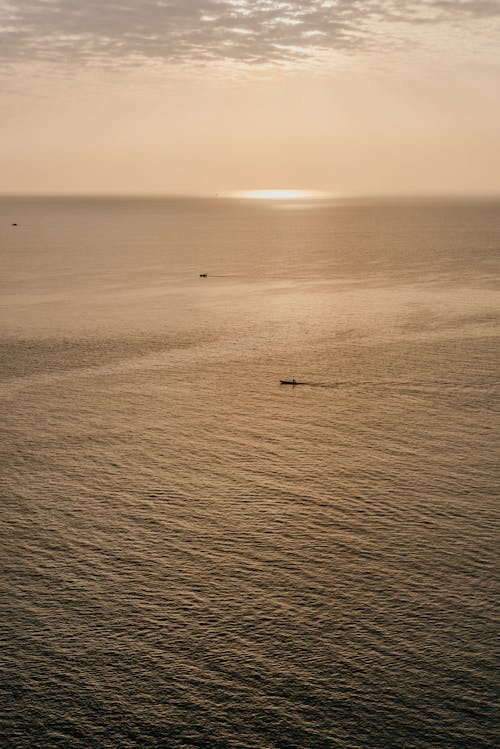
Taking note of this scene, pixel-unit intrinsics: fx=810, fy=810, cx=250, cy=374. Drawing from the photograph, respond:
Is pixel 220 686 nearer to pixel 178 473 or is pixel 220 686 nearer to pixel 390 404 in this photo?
pixel 178 473

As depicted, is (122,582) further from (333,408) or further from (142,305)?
(142,305)

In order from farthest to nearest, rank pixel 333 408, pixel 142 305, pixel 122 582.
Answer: pixel 142 305 → pixel 333 408 → pixel 122 582

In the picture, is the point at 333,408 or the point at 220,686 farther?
the point at 333,408

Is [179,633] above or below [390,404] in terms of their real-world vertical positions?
above

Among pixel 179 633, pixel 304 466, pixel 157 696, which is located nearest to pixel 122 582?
pixel 179 633

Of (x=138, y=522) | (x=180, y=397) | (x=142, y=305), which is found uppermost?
(x=138, y=522)

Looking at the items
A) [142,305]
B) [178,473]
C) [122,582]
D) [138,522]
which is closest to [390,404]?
[178,473]

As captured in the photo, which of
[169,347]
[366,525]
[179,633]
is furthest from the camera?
[169,347]
